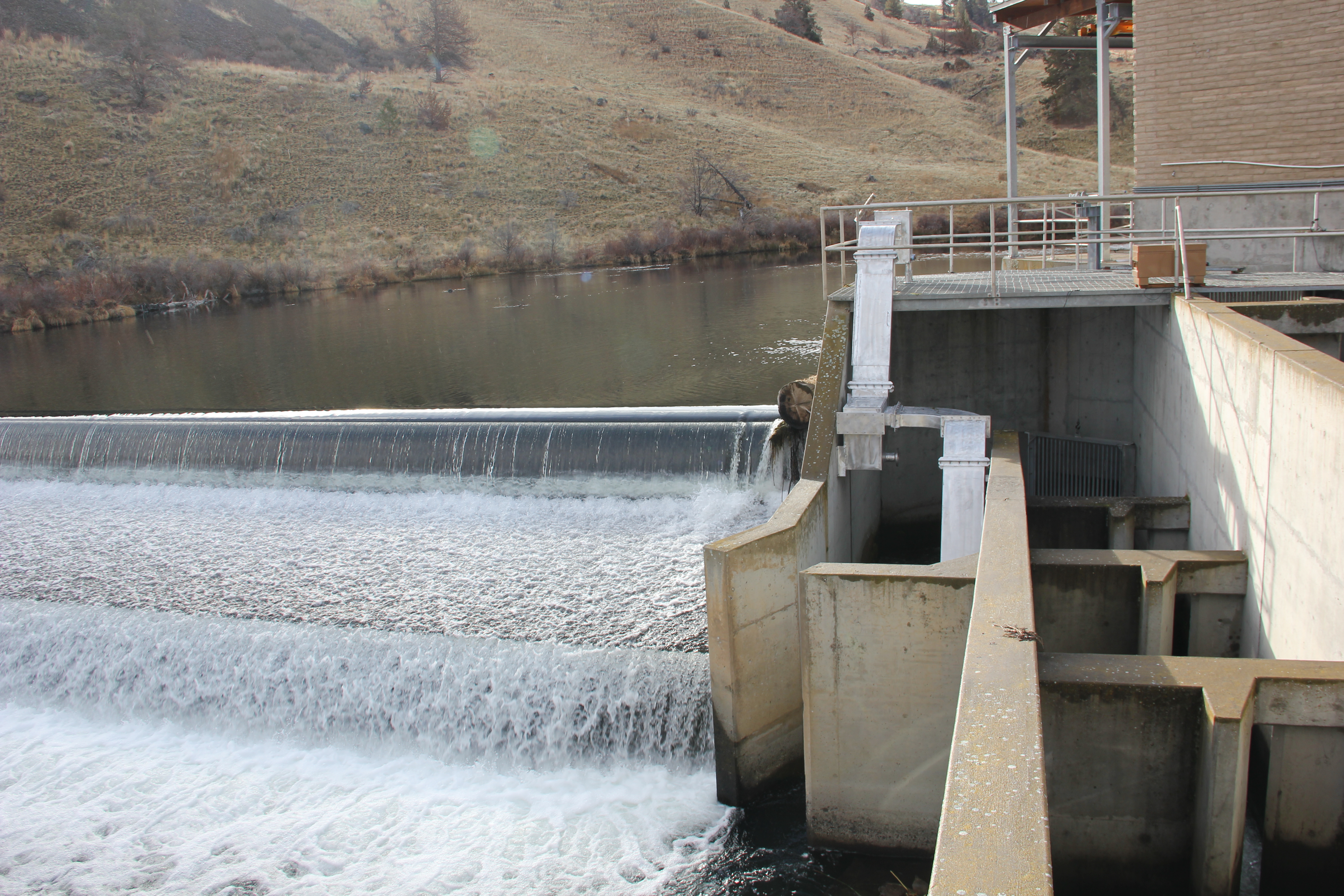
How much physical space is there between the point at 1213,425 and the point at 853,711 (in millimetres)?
3551

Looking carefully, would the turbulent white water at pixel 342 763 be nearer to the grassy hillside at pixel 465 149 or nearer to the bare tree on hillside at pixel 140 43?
the grassy hillside at pixel 465 149

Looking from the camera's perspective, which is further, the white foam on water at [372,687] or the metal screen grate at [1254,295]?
the metal screen grate at [1254,295]

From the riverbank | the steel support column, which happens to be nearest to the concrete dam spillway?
the steel support column

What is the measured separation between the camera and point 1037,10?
1479cm

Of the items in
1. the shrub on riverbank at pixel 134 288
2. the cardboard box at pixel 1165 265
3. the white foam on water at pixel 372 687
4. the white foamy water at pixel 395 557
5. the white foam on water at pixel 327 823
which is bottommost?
the white foam on water at pixel 327 823

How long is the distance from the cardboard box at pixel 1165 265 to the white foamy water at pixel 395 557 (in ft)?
16.0

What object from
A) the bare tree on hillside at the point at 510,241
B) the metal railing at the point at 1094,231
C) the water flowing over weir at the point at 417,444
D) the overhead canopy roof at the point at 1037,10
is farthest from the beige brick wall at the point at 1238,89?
the bare tree on hillside at the point at 510,241

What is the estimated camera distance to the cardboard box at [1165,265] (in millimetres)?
9398

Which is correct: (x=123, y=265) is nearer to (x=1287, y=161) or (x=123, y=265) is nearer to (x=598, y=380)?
(x=598, y=380)

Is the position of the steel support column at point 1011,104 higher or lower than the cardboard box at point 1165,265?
higher

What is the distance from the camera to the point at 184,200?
44812 millimetres

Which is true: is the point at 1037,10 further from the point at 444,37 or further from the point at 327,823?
the point at 444,37

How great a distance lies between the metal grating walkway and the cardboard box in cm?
8

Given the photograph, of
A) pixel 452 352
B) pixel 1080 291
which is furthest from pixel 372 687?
pixel 452 352
